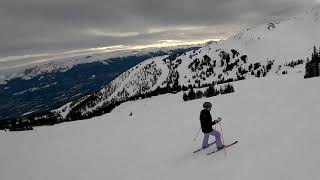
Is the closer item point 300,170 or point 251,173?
point 300,170

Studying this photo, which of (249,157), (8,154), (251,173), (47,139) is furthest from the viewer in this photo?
(47,139)

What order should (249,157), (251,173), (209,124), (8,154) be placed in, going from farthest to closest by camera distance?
(8,154), (209,124), (249,157), (251,173)

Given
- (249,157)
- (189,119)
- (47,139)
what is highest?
(249,157)

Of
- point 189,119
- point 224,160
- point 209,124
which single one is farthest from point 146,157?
point 189,119

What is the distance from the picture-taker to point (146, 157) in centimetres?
2027

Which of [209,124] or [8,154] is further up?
[209,124]

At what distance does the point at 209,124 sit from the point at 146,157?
483 centimetres

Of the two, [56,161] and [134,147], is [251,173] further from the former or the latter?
[56,161]

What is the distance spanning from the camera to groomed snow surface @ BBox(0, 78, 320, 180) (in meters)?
13.4

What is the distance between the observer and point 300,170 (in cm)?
1182

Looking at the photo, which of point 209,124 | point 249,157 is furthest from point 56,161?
point 249,157

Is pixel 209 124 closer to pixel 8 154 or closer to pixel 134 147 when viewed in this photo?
pixel 134 147

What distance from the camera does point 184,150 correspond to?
19.8 metres

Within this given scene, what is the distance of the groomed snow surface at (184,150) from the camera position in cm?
1341
